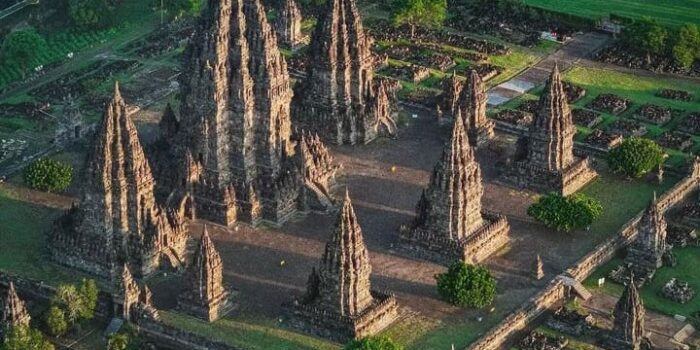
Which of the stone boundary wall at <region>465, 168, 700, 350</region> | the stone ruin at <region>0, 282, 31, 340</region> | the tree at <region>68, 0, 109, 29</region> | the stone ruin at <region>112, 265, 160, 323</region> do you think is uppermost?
the tree at <region>68, 0, 109, 29</region>

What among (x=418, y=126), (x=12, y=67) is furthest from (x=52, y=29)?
(x=418, y=126)

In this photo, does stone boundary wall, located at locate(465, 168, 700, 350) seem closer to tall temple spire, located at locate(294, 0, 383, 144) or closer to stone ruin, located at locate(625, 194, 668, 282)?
stone ruin, located at locate(625, 194, 668, 282)

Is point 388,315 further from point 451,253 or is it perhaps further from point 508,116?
point 508,116

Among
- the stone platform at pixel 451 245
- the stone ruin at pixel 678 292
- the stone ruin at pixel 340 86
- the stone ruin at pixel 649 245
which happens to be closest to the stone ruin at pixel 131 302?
the stone platform at pixel 451 245

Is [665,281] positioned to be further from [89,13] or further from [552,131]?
[89,13]

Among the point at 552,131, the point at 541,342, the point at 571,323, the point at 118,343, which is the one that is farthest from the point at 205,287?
the point at 552,131

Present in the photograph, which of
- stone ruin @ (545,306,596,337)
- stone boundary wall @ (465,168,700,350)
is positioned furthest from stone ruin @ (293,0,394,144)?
stone ruin @ (545,306,596,337)
